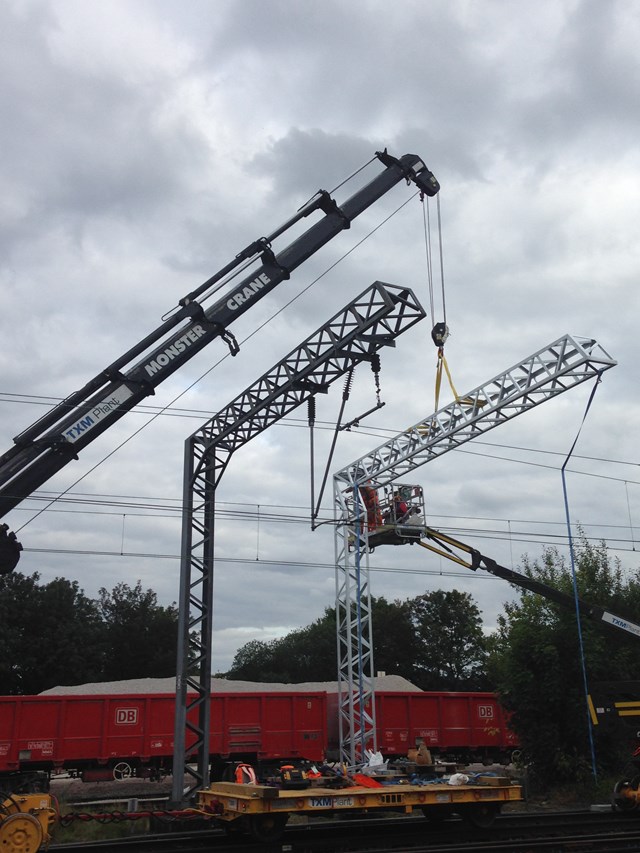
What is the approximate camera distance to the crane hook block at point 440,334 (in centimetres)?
2053

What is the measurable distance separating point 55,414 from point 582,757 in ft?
53.9

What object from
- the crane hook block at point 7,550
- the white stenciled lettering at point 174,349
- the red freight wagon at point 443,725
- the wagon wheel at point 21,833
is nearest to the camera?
the wagon wheel at point 21,833

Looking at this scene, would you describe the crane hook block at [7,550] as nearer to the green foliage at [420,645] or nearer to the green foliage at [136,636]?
the green foliage at [136,636]

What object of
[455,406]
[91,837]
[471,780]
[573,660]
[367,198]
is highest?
[367,198]

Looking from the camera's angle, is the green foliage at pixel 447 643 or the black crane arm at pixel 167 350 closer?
the black crane arm at pixel 167 350

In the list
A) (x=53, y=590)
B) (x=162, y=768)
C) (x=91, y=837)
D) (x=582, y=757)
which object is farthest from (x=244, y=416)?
(x=53, y=590)

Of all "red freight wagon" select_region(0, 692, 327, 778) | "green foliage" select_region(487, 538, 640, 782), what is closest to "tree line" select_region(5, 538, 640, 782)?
"green foliage" select_region(487, 538, 640, 782)

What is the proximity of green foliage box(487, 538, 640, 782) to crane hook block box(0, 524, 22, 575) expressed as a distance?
550 inches

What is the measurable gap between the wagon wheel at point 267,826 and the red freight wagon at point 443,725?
41.1ft

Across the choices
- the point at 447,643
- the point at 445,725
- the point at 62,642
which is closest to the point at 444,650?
the point at 447,643

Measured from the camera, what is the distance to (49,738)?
827 inches

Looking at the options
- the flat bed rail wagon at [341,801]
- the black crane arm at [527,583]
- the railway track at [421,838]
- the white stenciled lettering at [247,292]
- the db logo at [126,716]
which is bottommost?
the railway track at [421,838]

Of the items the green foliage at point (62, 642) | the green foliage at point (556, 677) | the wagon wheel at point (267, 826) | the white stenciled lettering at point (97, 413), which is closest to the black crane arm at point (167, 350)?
the white stenciled lettering at point (97, 413)

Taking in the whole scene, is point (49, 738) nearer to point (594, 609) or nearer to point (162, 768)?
point (162, 768)
